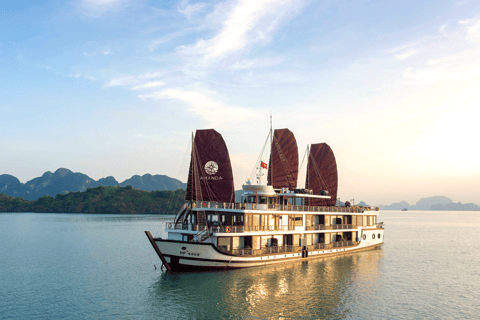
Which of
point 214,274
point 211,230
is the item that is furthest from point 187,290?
point 211,230

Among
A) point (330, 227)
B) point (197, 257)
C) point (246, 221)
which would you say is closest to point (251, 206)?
point (246, 221)

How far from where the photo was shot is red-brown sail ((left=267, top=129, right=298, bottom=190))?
47.6 metres

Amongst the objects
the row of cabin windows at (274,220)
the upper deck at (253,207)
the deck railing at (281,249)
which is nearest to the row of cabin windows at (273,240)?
the deck railing at (281,249)

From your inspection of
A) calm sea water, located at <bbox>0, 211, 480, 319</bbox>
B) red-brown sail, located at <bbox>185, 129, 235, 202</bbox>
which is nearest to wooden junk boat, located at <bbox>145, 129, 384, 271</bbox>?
red-brown sail, located at <bbox>185, 129, 235, 202</bbox>

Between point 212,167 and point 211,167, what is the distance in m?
0.11

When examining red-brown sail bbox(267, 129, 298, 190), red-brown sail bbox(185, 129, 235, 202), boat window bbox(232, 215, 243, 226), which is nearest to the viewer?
boat window bbox(232, 215, 243, 226)

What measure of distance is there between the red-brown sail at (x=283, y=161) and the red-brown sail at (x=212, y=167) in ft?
37.2

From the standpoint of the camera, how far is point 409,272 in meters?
38.2

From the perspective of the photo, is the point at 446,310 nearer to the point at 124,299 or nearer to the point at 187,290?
the point at 187,290

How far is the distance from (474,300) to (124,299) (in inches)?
1078

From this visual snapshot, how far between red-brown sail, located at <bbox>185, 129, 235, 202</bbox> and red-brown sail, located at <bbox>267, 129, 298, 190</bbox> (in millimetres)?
11329

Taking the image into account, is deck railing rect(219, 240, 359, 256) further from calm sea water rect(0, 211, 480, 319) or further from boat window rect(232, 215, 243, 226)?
boat window rect(232, 215, 243, 226)

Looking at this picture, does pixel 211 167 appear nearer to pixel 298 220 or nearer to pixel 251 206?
pixel 251 206

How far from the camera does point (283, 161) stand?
158 ft
